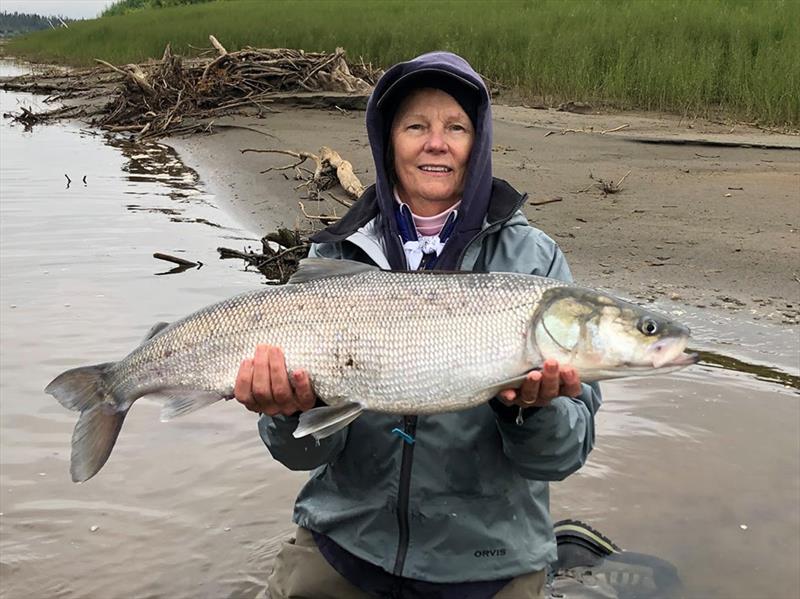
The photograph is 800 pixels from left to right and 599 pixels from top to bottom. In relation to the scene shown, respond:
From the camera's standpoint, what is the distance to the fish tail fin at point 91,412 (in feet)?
10.1

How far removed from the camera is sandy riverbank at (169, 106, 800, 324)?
7539mm

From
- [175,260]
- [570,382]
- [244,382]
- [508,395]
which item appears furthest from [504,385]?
[175,260]

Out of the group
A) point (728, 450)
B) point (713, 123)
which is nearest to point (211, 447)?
point (728, 450)

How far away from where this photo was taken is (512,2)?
2353cm

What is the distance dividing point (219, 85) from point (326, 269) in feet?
54.4

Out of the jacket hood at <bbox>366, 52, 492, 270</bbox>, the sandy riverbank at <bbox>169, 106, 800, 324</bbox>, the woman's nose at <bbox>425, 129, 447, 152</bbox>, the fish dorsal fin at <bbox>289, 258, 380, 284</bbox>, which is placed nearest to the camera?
the fish dorsal fin at <bbox>289, 258, 380, 284</bbox>

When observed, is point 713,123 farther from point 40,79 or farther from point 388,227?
point 40,79

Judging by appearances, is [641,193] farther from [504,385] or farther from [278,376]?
[278,376]

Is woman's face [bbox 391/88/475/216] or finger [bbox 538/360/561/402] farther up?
woman's face [bbox 391/88/475/216]

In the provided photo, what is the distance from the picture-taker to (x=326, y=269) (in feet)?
9.79

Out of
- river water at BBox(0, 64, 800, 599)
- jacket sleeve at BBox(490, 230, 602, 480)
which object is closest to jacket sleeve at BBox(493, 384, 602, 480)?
jacket sleeve at BBox(490, 230, 602, 480)

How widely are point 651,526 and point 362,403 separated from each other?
2060mm

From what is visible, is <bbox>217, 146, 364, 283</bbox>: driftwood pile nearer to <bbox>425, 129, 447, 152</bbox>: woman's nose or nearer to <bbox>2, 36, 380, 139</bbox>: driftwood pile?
<bbox>425, 129, 447, 152</bbox>: woman's nose

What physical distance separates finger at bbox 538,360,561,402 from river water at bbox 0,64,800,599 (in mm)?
1620
